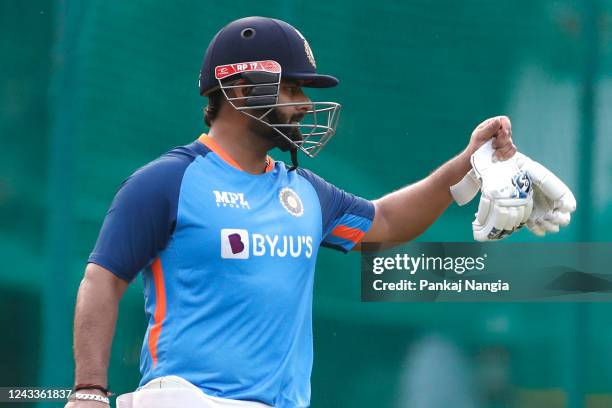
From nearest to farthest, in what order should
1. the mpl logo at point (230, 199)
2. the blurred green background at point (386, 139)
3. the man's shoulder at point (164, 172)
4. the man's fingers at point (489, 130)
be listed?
the man's shoulder at point (164, 172), the mpl logo at point (230, 199), the man's fingers at point (489, 130), the blurred green background at point (386, 139)

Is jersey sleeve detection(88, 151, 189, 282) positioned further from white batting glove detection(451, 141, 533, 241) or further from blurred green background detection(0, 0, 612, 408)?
blurred green background detection(0, 0, 612, 408)

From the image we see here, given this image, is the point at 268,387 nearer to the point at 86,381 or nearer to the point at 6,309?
the point at 86,381

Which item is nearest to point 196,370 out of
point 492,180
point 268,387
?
point 268,387

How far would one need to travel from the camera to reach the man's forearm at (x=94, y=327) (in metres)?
2.64

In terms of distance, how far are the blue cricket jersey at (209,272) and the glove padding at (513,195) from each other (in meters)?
0.56

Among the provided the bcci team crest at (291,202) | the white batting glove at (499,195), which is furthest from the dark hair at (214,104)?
the white batting glove at (499,195)

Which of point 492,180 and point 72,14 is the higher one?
point 72,14

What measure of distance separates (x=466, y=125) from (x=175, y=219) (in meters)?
1.99

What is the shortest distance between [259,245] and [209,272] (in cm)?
15

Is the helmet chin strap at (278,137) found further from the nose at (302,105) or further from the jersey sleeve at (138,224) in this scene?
the jersey sleeve at (138,224)

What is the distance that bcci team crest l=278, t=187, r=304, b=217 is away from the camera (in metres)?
3.00

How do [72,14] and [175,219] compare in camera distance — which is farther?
[72,14]

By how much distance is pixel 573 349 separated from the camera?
450cm

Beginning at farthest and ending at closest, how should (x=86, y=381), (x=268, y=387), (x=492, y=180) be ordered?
(x=492, y=180) < (x=268, y=387) < (x=86, y=381)
